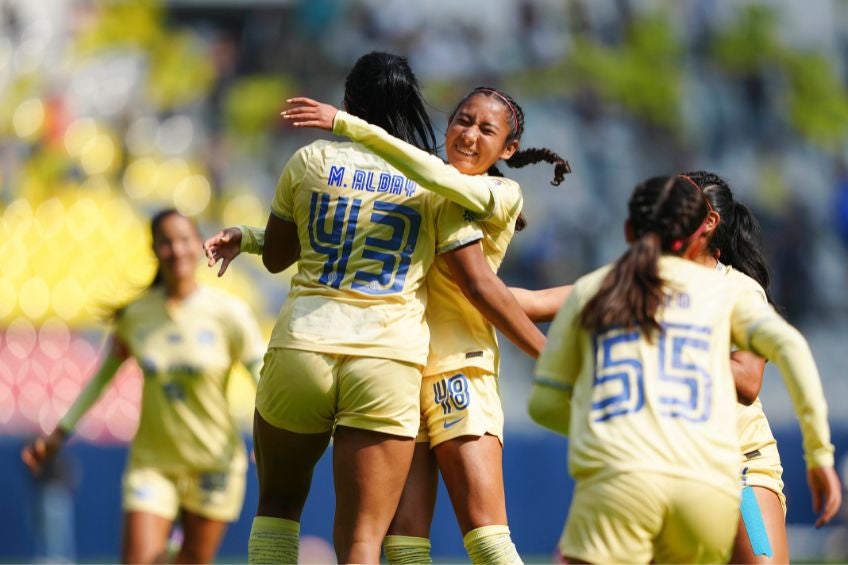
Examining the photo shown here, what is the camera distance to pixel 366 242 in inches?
198

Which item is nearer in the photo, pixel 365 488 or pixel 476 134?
pixel 365 488

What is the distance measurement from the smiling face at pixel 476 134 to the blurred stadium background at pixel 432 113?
11.4 meters

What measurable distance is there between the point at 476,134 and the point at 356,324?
0.92m

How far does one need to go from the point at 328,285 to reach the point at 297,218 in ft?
0.91

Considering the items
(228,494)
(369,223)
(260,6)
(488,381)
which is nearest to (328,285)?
(369,223)

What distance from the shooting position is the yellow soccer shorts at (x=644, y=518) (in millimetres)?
4035

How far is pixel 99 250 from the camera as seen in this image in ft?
57.2

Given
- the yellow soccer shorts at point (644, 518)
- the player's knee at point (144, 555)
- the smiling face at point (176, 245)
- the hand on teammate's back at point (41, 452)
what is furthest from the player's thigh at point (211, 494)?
the yellow soccer shorts at point (644, 518)

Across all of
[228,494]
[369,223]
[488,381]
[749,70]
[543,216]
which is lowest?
[228,494]

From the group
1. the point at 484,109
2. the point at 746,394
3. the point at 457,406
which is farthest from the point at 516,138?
the point at 746,394

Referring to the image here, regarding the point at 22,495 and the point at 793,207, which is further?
the point at 793,207

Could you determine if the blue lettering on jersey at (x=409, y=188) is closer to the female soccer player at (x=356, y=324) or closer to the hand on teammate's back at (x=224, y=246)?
the female soccer player at (x=356, y=324)

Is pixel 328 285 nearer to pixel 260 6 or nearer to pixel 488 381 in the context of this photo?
pixel 488 381

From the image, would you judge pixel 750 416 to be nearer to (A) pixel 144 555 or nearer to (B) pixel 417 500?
(B) pixel 417 500
